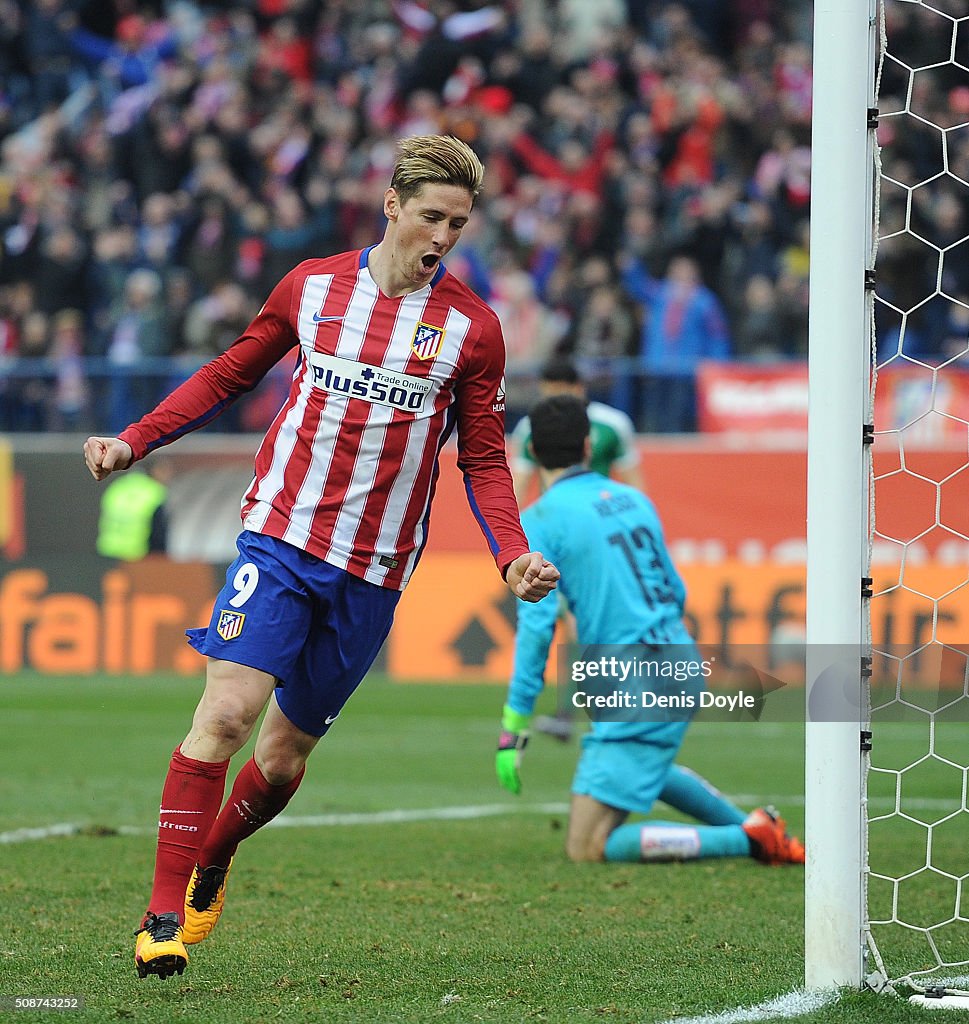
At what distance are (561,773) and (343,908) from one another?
13.2 feet

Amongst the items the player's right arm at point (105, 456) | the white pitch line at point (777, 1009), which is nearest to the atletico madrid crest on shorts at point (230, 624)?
the player's right arm at point (105, 456)

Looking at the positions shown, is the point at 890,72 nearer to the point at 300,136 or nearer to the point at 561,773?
the point at 561,773

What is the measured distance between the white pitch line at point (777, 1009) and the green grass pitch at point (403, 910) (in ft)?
0.18

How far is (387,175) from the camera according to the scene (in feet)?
59.1

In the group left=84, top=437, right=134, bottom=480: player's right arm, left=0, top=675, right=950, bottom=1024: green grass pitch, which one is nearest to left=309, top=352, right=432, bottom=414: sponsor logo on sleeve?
left=84, top=437, right=134, bottom=480: player's right arm

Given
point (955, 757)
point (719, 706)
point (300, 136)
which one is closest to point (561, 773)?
point (719, 706)

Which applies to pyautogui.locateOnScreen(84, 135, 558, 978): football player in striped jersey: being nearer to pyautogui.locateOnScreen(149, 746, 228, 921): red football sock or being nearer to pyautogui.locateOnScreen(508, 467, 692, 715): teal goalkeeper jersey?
pyautogui.locateOnScreen(149, 746, 228, 921): red football sock

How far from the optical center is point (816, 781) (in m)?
3.95

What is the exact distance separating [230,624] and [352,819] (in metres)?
3.33

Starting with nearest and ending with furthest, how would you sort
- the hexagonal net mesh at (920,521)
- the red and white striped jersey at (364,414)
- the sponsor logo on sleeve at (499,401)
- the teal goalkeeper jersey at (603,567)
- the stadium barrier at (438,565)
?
the red and white striped jersey at (364,414) → the sponsor logo on sleeve at (499,401) → the hexagonal net mesh at (920,521) → the teal goalkeeper jersey at (603,567) → the stadium barrier at (438,565)

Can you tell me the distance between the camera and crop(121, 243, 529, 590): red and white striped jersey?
4.36m

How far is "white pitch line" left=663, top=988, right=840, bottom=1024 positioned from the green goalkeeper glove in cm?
227

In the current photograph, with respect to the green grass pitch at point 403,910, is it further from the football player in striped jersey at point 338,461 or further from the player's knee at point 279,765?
the player's knee at point 279,765

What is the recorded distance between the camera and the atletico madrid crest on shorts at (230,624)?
13.9ft
